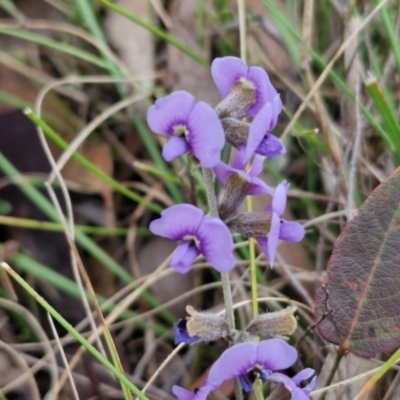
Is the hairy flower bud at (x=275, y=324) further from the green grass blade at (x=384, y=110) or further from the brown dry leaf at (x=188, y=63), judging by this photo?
the brown dry leaf at (x=188, y=63)

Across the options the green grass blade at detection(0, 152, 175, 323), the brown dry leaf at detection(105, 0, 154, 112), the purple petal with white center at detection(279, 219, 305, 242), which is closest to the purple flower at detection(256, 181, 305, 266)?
the purple petal with white center at detection(279, 219, 305, 242)

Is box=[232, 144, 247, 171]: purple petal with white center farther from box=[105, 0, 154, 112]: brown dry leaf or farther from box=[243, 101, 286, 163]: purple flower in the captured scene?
box=[105, 0, 154, 112]: brown dry leaf

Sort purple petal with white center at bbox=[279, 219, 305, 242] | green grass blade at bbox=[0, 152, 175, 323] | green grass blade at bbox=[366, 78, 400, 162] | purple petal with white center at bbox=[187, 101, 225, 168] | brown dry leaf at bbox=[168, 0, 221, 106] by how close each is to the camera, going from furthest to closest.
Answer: brown dry leaf at bbox=[168, 0, 221, 106], green grass blade at bbox=[0, 152, 175, 323], green grass blade at bbox=[366, 78, 400, 162], purple petal with white center at bbox=[279, 219, 305, 242], purple petal with white center at bbox=[187, 101, 225, 168]

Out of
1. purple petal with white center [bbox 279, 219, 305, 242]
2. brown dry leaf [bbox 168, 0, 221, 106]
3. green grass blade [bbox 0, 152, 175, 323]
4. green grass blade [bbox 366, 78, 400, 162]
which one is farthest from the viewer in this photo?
brown dry leaf [bbox 168, 0, 221, 106]

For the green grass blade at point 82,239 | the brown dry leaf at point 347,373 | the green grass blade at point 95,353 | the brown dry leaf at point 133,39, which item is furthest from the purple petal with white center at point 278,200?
the brown dry leaf at point 133,39

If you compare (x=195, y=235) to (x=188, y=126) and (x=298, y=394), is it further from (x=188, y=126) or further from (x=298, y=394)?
(x=298, y=394)

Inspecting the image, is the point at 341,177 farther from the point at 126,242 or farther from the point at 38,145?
the point at 38,145

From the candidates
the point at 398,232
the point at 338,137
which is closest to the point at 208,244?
the point at 398,232
